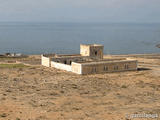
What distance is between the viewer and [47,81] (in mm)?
37656

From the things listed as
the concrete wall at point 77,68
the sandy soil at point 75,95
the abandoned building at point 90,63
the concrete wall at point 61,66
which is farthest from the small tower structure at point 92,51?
the sandy soil at point 75,95

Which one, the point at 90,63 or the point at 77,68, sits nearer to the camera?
the point at 77,68

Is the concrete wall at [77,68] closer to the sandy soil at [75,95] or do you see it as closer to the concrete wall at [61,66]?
the concrete wall at [61,66]

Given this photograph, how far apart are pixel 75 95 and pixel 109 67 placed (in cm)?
1646

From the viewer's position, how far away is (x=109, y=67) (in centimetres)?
4572

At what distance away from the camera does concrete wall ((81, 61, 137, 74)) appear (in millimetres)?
44000

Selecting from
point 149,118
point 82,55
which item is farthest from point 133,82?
point 82,55

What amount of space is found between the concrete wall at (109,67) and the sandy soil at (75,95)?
1474mm

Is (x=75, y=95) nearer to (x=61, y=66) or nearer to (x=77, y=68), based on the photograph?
(x=77, y=68)

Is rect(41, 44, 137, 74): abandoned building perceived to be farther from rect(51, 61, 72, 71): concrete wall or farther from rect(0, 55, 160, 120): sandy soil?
rect(0, 55, 160, 120): sandy soil

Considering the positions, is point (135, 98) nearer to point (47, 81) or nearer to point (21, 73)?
point (47, 81)

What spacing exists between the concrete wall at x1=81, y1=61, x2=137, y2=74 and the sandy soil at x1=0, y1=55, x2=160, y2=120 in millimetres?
1474

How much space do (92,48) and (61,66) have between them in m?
9.63

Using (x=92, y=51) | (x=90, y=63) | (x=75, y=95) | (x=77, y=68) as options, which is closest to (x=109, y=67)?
(x=90, y=63)
